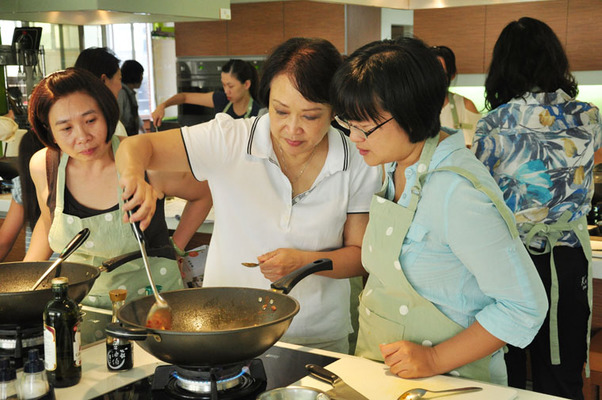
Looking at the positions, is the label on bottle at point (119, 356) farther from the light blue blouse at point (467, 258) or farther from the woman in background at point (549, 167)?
the woman in background at point (549, 167)

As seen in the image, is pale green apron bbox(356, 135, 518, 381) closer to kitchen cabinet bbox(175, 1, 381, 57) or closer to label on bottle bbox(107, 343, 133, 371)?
label on bottle bbox(107, 343, 133, 371)

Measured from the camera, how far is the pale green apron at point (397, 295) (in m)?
1.48

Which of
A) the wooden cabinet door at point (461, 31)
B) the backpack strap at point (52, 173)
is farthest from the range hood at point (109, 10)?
the wooden cabinet door at point (461, 31)

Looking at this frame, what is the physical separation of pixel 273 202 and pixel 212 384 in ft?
2.14

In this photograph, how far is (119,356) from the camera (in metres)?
1.50

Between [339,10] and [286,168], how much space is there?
16.2ft

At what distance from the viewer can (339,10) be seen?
6520 millimetres

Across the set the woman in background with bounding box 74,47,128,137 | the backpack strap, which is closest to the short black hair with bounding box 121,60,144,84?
the woman in background with bounding box 74,47,128,137

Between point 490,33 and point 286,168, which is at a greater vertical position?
point 490,33

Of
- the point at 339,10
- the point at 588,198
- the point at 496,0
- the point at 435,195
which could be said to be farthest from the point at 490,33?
the point at 435,195

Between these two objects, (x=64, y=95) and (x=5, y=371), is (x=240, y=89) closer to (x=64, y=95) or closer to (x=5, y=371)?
(x=64, y=95)

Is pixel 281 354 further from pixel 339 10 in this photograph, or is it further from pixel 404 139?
pixel 339 10

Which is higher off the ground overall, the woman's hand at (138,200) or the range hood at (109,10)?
the range hood at (109,10)

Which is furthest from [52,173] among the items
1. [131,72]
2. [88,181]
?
[131,72]
